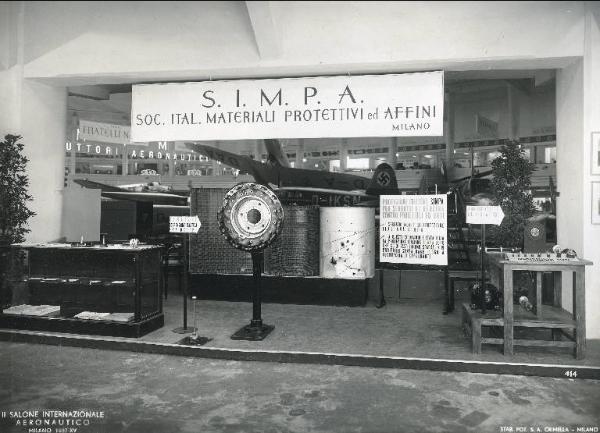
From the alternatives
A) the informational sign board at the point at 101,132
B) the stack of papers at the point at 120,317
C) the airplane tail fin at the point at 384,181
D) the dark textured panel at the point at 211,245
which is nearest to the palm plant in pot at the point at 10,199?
the stack of papers at the point at 120,317

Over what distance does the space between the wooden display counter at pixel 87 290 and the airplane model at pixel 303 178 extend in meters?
3.83

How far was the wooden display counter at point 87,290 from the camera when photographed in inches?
211

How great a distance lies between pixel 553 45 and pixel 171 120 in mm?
4596

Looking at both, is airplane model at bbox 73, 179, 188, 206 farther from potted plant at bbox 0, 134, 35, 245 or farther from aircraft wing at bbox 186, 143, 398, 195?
potted plant at bbox 0, 134, 35, 245

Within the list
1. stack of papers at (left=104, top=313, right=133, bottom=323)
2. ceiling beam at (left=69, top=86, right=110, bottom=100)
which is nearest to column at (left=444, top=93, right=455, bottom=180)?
ceiling beam at (left=69, top=86, right=110, bottom=100)

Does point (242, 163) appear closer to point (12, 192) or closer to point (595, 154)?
point (12, 192)

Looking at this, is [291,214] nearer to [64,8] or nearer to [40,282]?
[40,282]

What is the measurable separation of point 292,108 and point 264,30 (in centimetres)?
97

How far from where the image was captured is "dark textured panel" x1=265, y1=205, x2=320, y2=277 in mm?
7184

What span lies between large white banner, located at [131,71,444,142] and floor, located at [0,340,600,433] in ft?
8.85

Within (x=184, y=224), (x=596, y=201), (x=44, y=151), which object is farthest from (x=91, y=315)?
(x=596, y=201)

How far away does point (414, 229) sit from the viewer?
230 inches

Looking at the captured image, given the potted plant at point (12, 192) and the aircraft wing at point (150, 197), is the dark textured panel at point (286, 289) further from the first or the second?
the aircraft wing at point (150, 197)

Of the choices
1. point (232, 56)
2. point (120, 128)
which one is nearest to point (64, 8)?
point (232, 56)
